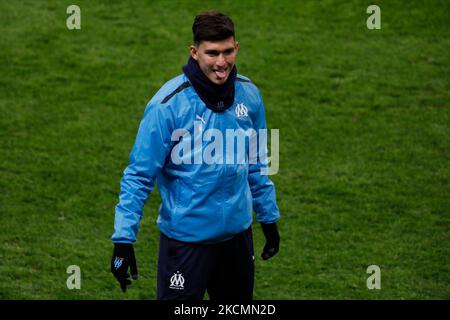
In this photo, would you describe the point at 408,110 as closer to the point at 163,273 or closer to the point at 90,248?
the point at 90,248

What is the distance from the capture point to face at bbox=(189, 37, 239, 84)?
4410mm

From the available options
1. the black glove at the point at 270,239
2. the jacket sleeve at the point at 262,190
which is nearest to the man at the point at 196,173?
the jacket sleeve at the point at 262,190

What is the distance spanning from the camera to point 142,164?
14.4 feet

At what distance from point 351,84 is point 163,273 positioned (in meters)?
5.39

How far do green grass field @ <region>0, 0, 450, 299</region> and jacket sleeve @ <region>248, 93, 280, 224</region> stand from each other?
A: 1.51m

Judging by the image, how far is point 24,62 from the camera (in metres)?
9.87

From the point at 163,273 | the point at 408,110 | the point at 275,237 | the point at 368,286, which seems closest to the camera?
the point at 163,273

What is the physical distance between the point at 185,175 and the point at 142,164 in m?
0.23

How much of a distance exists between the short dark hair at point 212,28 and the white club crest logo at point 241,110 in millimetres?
386

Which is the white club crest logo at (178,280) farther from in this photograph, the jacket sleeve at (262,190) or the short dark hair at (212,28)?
the short dark hair at (212,28)

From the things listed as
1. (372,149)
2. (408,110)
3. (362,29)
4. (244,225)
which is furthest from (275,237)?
(362,29)

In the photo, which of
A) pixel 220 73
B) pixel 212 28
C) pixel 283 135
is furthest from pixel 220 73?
pixel 283 135

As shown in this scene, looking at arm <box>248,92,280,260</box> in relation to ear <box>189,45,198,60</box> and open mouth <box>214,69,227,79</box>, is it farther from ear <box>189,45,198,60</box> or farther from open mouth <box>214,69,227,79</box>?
ear <box>189,45,198,60</box>

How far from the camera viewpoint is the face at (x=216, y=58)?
441 cm
